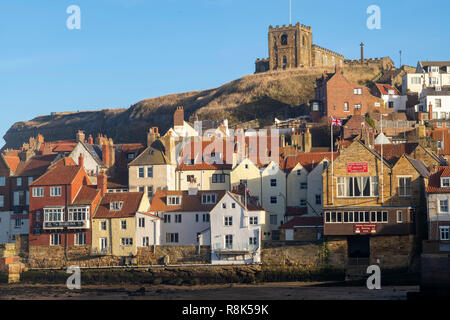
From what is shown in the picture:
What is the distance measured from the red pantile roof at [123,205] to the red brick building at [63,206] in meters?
0.72

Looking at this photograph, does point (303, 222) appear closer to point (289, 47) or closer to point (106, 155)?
point (106, 155)

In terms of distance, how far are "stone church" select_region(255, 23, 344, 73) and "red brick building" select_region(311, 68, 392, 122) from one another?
99.3 feet

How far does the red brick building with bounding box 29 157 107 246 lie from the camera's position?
85.4 metres

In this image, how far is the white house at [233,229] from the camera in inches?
3174

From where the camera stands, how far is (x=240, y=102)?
13712 centimetres

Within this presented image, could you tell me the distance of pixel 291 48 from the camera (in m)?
147

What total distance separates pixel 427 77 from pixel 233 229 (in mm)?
55478

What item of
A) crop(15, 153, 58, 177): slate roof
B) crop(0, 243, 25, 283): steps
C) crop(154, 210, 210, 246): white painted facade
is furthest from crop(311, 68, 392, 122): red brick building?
crop(0, 243, 25, 283): steps

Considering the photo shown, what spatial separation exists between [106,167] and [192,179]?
10865 millimetres

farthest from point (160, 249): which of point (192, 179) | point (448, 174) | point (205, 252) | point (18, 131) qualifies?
point (18, 131)

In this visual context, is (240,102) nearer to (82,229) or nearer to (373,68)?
(373,68)

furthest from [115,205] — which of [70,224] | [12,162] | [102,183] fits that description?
[12,162]

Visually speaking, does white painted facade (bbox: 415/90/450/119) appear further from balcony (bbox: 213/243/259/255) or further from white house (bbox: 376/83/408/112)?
balcony (bbox: 213/243/259/255)

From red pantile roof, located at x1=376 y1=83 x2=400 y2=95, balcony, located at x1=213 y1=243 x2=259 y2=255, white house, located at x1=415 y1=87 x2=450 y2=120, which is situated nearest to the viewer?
balcony, located at x1=213 y1=243 x2=259 y2=255
